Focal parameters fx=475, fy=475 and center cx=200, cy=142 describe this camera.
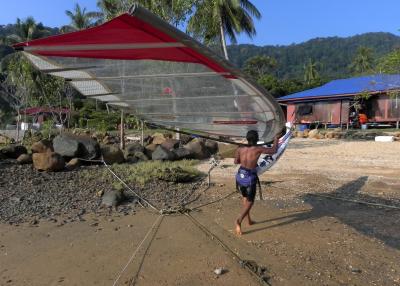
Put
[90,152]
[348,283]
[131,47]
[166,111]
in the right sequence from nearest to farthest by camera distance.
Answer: [131,47]
[348,283]
[166,111]
[90,152]

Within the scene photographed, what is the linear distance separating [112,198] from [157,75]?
4.09 m

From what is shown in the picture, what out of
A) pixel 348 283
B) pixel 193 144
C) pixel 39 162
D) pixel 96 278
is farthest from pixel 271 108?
pixel 193 144

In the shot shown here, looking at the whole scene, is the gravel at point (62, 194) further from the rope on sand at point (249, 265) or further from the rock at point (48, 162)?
the rope on sand at point (249, 265)

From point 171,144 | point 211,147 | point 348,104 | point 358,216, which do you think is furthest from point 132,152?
point 348,104

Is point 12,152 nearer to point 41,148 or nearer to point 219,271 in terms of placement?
point 41,148

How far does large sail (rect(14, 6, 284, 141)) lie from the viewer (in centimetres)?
368

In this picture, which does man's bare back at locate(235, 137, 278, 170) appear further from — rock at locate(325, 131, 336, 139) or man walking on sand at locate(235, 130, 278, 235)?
rock at locate(325, 131, 336, 139)

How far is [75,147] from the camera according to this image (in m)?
12.8

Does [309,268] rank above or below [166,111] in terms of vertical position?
below

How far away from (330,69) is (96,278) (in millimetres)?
110440

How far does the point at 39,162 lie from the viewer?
11.5 m

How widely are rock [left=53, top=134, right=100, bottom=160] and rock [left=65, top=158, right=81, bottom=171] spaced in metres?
0.43

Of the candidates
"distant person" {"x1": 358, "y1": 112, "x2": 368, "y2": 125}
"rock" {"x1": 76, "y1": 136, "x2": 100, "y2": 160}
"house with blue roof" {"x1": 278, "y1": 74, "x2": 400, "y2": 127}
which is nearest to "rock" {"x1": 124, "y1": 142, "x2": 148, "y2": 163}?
"rock" {"x1": 76, "y1": 136, "x2": 100, "y2": 160}

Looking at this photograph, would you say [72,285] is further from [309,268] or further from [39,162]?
[39,162]
